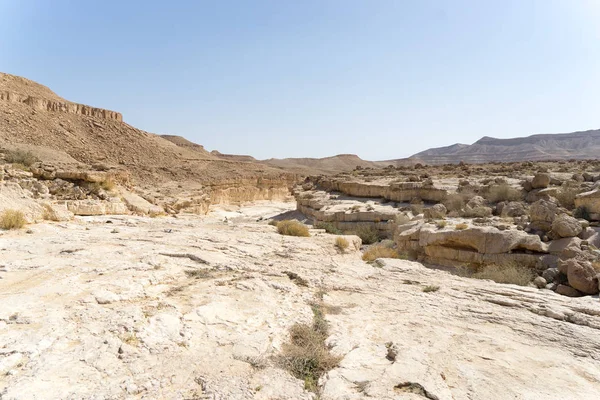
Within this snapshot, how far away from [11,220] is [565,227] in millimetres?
10959

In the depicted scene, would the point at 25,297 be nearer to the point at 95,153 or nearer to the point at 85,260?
the point at 85,260

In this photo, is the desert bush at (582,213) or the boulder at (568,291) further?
the desert bush at (582,213)

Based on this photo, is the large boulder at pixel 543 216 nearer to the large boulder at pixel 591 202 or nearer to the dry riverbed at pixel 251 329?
the large boulder at pixel 591 202

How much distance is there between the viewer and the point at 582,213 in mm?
9531

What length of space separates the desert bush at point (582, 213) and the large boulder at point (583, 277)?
4.67 meters

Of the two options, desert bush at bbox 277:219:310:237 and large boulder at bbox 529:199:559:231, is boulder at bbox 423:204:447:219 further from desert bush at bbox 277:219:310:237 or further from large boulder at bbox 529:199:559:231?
desert bush at bbox 277:219:310:237

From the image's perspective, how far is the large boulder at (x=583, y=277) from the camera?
5.32 m

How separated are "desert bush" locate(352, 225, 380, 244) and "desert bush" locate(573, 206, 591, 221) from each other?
6959 mm

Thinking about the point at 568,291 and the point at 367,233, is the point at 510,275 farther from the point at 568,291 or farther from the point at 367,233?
the point at 367,233

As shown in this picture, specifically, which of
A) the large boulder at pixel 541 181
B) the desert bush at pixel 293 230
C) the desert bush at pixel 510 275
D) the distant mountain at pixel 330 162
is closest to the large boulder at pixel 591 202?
the desert bush at pixel 510 275

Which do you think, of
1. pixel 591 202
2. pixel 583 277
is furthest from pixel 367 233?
pixel 583 277

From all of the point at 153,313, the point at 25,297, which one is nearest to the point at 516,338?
the point at 153,313

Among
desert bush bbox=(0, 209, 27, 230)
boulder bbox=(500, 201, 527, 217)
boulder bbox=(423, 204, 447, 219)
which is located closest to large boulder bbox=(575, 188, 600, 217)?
boulder bbox=(500, 201, 527, 217)

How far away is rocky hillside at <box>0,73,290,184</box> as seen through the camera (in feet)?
93.0
